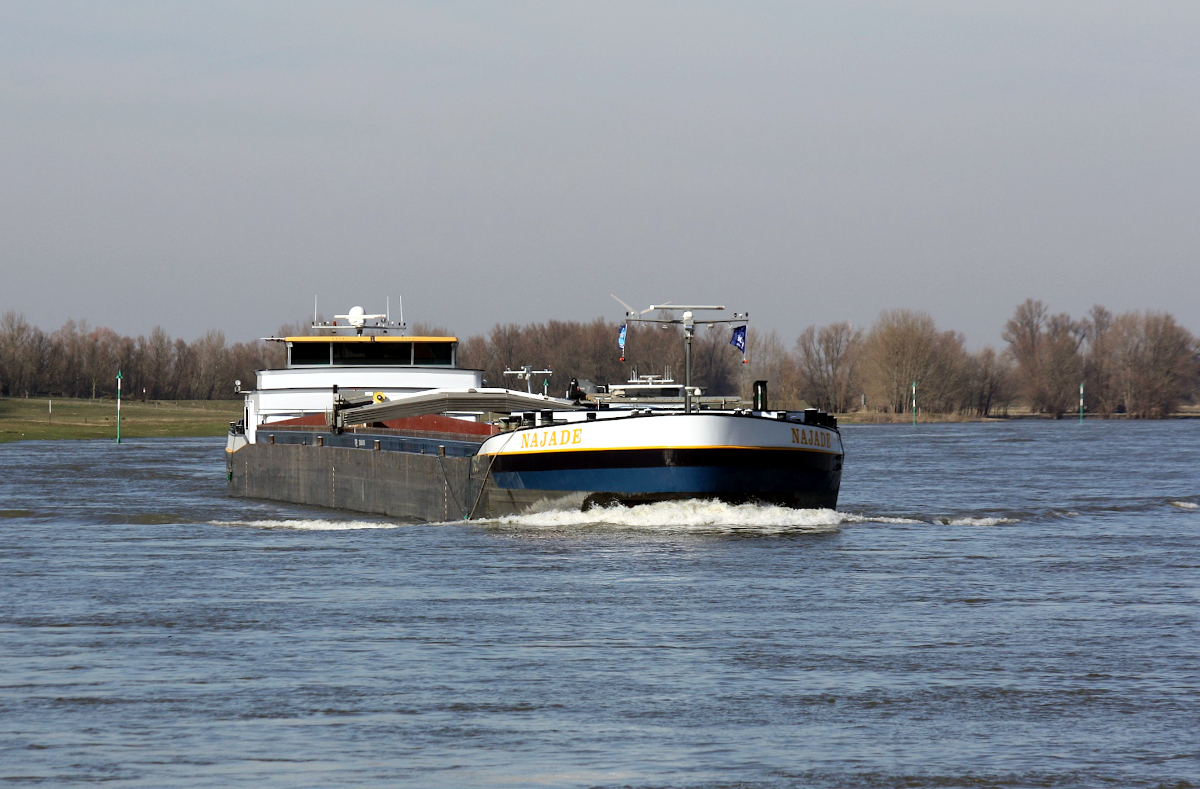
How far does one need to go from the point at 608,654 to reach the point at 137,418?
114247mm

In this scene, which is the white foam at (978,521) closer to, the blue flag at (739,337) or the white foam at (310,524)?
the blue flag at (739,337)

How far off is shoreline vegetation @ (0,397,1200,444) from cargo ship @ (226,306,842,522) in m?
54.9

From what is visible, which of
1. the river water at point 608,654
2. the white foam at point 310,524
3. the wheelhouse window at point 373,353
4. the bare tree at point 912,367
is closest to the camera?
the river water at point 608,654

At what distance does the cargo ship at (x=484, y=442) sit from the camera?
2391cm

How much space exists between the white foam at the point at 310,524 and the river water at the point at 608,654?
0.68 m

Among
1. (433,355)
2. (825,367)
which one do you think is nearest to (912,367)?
(825,367)

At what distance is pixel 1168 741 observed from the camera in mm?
9383

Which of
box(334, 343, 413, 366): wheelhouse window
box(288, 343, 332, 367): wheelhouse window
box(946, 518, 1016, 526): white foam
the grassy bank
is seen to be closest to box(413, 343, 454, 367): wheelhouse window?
box(334, 343, 413, 366): wheelhouse window

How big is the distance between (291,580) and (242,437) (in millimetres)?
25976

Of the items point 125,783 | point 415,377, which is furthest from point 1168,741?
point 415,377

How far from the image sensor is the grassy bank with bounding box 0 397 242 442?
97.7 meters

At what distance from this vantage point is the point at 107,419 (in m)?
116

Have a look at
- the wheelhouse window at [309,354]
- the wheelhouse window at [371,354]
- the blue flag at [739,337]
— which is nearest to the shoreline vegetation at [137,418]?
the wheelhouse window at [309,354]

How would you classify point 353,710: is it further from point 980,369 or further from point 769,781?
point 980,369
